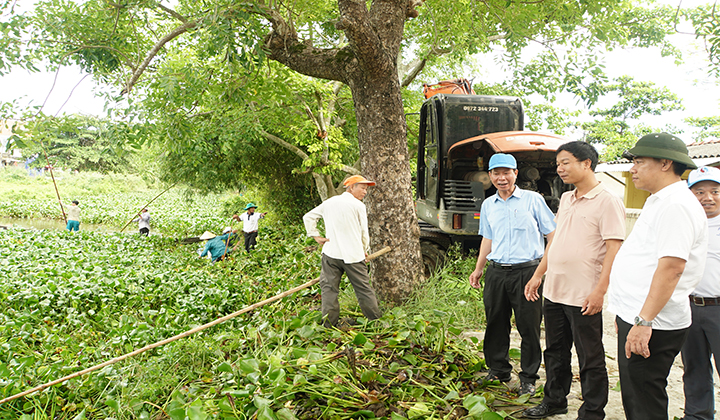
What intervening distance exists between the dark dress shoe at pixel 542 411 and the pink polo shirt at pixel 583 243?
31.5 inches

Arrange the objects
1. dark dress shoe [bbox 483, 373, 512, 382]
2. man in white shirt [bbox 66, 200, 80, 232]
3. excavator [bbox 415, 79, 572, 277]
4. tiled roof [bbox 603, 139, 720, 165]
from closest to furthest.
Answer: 1. dark dress shoe [bbox 483, 373, 512, 382]
2. excavator [bbox 415, 79, 572, 277]
3. tiled roof [bbox 603, 139, 720, 165]
4. man in white shirt [bbox 66, 200, 80, 232]

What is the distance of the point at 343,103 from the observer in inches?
570

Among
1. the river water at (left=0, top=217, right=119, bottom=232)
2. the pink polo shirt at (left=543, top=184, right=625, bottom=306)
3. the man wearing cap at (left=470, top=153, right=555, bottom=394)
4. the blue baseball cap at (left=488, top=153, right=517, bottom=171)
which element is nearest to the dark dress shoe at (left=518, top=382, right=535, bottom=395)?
the man wearing cap at (left=470, top=153, right=555, bottom=394)

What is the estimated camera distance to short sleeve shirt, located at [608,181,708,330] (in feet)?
7.07

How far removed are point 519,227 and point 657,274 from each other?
140 centimetres

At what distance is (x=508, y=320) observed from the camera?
3660 mm

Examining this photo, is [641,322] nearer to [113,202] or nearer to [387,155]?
[387,155]

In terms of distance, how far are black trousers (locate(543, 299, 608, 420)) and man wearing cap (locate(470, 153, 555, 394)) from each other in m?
0.28

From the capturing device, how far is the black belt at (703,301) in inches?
117

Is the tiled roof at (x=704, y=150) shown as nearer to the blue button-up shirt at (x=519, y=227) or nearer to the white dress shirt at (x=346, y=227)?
the blue button-up shirt at (x=519, y=227)

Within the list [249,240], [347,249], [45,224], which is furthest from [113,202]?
[347,249]

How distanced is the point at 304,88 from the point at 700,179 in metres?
9.46

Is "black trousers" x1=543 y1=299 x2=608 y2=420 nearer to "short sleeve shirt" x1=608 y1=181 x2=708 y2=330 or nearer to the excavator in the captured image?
"short sleeve shirt" x1=608 y1=181 x2=708 y2=330

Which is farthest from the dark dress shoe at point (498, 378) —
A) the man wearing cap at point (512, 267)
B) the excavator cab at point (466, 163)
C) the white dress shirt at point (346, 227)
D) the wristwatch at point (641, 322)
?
the excavator cab at point (466, 163)
